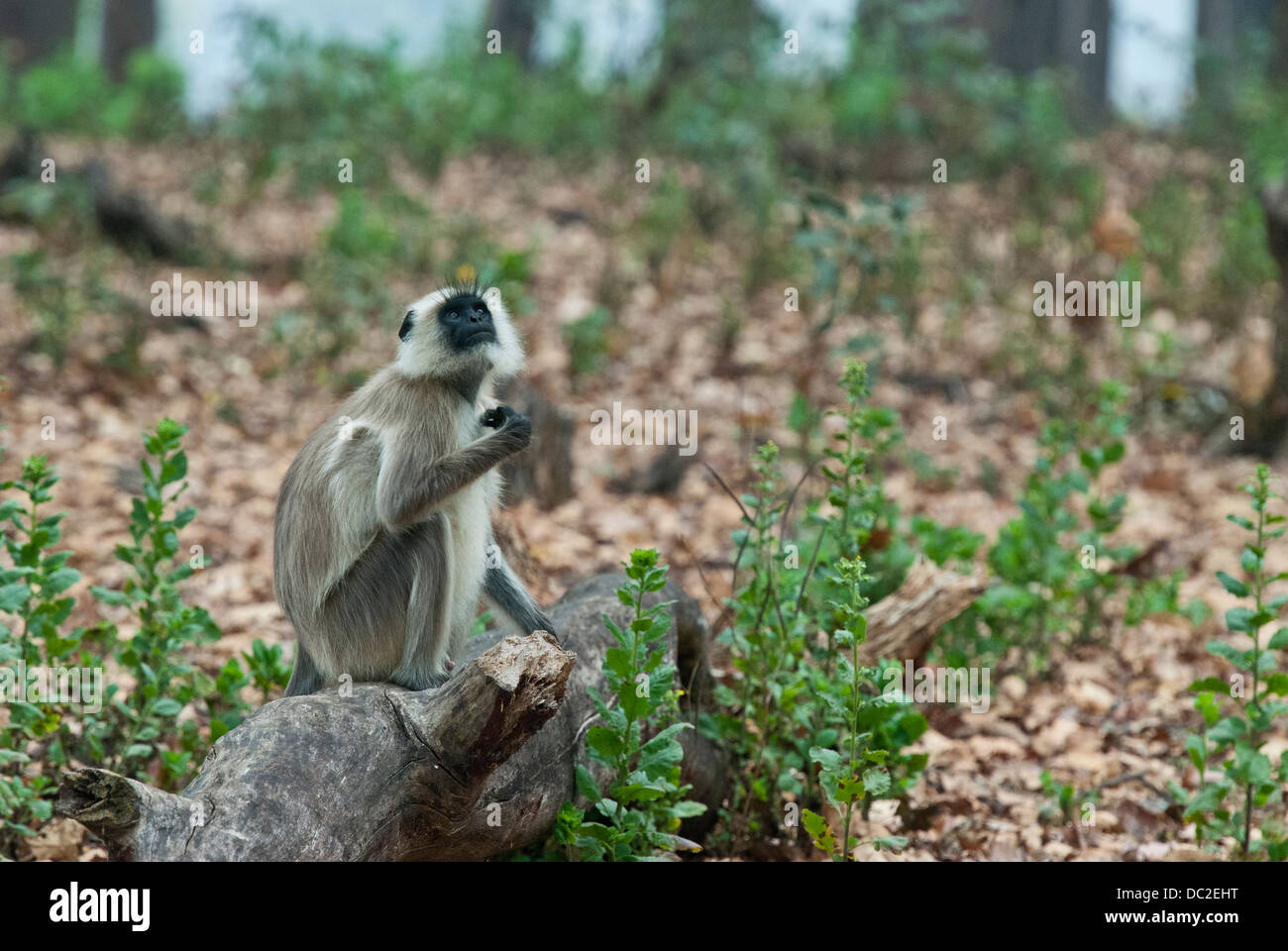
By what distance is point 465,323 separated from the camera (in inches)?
168

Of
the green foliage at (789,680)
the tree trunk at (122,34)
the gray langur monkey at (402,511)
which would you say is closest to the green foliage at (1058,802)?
the green foliage at (789,680)

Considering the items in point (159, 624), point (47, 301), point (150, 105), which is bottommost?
point (159, 624)

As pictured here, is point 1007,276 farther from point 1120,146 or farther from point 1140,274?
point 1120,146

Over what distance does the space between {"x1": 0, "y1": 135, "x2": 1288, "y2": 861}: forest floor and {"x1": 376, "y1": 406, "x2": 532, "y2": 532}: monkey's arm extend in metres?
0.80

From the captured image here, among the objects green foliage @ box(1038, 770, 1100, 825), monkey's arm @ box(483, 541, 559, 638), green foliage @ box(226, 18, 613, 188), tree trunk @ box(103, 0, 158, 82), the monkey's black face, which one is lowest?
green foliage @ box(1038, 770, 1100, 825)

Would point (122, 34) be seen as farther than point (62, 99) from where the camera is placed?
Yes

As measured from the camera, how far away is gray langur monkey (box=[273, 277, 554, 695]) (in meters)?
4.09

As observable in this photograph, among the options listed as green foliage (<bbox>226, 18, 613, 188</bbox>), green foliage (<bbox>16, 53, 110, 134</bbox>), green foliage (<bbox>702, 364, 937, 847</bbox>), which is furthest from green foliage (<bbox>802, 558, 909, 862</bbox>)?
green foliage (<bbox>16, 53, 110, 134</bbox>)

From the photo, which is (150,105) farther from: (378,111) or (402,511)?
(402,511)

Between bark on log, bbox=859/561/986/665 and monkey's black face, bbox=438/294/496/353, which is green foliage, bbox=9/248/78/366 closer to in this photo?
monkey's black face, bbox=438/294/496/353

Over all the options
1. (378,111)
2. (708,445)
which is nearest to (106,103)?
(378,111)

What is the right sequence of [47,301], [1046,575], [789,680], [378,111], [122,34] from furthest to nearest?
[122,34] → [378,111] → [47,301] → [1046,575] → [789,680]

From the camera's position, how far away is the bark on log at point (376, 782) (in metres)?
2.94

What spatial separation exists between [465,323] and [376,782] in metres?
1.60
